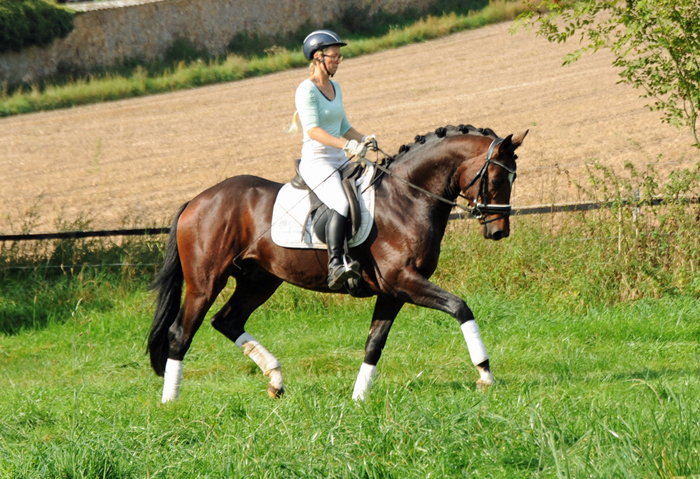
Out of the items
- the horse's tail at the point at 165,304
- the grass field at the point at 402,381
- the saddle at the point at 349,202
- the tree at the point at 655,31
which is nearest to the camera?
the grass field at the point at 402,381

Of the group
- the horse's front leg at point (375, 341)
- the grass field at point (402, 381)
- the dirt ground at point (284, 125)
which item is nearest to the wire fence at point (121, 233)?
the grass field at point (402, 381)

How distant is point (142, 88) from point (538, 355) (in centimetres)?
2403

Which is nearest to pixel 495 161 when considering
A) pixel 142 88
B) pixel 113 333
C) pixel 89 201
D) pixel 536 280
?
pixel 536 280

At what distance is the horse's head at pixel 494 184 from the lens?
594 centimetres

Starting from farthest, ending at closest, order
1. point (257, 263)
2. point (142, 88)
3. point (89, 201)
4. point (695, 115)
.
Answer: point (142, 88) → point (89, 201) → point (695, 115) → point (257, 263)

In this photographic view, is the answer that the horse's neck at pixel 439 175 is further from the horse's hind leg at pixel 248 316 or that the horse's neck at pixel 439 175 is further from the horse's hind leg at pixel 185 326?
the horse's hind leg at pixel 185 326

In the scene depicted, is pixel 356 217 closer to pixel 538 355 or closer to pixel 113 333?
pixel 538 355

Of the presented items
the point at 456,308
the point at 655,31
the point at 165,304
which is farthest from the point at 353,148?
the point at 655,31

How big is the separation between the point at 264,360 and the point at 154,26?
94.9 ft

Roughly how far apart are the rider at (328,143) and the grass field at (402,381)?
1.05m

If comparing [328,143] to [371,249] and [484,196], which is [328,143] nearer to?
[371,249]

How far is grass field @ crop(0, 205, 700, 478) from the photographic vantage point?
13.4 ft

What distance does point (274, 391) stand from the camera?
6.28 meters

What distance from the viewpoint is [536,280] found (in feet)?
31.8
